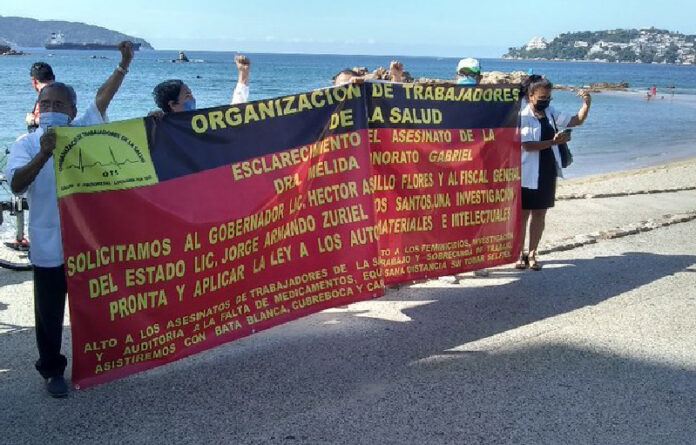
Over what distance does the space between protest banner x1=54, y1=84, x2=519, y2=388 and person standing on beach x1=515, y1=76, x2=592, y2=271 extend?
29.3 inches

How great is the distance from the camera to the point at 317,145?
16.5 feet

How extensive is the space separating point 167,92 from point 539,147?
332 cm

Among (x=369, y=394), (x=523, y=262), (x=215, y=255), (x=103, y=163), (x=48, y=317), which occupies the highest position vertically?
(x=103, y=163)

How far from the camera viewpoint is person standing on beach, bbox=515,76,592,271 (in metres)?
6.62

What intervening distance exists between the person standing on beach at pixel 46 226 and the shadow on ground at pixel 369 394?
24 centimetres

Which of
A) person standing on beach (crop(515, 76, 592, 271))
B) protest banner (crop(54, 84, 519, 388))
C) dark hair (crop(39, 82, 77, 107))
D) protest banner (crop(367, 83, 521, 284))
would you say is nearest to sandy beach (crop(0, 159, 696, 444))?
protest banner (crop(54, 84, 519, 388))

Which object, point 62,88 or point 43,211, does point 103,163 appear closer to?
point 43,211

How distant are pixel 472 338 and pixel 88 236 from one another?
2.69 metres

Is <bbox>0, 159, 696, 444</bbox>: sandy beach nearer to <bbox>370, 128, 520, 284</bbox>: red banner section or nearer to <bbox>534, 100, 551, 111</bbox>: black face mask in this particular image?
<bbox>370, 128, 520, 284</bbox>: red banner section

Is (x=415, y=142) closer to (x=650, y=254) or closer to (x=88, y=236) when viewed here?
(x=88, y=236)

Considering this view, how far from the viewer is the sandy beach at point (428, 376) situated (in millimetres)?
3789

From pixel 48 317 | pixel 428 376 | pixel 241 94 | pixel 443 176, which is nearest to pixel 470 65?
pixel 443 176

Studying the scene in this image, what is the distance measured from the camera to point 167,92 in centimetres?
537

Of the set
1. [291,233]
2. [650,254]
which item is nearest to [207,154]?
[291,233]
